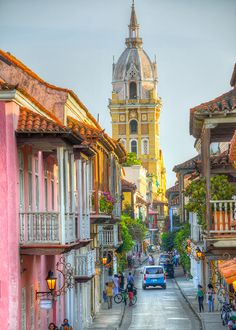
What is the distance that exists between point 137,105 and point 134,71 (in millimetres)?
7264

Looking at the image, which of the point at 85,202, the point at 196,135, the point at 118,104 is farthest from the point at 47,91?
the point at 118,104

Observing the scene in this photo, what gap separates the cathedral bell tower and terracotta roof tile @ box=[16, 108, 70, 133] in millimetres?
143703

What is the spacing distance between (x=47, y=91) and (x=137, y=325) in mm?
9412

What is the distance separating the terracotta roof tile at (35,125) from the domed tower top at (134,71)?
14935cm

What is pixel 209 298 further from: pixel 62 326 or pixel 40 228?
pixel 40 228

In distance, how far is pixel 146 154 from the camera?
173m

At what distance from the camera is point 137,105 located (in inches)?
6752

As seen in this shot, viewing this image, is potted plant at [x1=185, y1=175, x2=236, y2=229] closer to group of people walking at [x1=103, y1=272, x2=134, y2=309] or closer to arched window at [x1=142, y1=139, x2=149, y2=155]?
group of people walking at [x1=103, y1=272, x2=134, y2=309]

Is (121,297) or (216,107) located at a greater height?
(216,107)

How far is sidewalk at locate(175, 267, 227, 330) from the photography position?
1438 inches

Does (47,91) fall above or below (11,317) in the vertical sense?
above

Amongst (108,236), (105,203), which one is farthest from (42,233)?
(108,236)

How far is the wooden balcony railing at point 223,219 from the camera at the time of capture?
2353 centimetres

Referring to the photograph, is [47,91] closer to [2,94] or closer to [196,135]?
[196,135]
